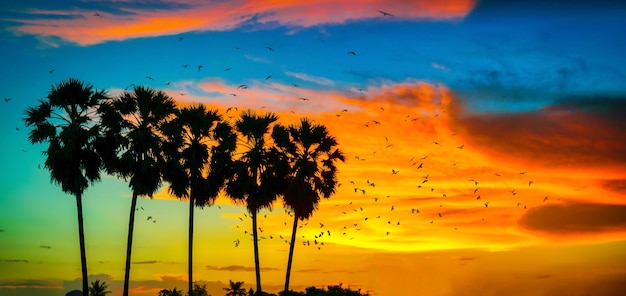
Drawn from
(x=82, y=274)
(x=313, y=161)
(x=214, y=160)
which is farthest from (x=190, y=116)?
(x=82, y=274)

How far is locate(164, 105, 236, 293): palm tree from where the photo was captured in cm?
8056

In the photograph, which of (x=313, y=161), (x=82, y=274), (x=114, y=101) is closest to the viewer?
(x=82, y=274)

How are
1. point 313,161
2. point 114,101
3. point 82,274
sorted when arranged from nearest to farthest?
point 82,274 < point 114,101 < point 313,161

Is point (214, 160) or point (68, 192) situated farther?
point (214, 160)

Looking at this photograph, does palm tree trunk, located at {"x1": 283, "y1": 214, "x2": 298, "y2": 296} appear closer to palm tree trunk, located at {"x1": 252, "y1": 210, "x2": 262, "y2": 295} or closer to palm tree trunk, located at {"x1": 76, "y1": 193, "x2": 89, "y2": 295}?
palm tree trunk, located at {"x1": 252, "y1": 210, "x2": 262, "y2": 295}

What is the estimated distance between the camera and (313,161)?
84.2 m

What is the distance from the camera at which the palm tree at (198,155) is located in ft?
264

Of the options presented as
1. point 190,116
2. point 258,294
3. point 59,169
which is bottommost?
point 258,294

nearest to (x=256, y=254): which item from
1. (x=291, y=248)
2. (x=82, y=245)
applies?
(x=291, y=248)

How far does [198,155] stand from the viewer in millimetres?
81500

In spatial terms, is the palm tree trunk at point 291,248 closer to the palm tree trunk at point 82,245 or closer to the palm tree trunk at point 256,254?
the palm tree trunk at point 256,254

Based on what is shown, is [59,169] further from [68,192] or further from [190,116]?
[190,116]

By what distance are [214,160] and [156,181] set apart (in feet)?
21.9

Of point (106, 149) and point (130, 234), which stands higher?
point (106, 149)
